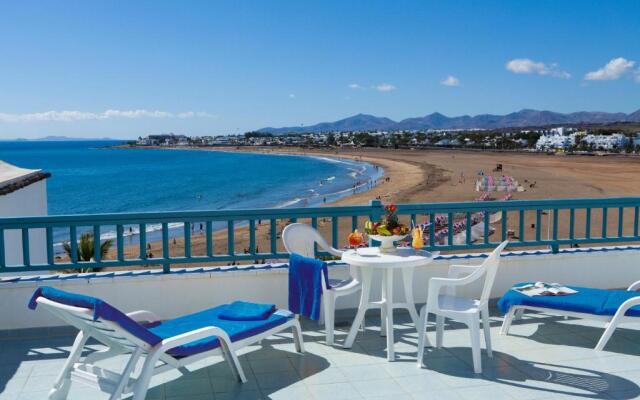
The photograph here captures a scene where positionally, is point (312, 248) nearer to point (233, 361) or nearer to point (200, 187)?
point (233, 361)

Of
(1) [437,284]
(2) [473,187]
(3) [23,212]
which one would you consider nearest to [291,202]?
(2) [473,187]

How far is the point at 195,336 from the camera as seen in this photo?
3.78m

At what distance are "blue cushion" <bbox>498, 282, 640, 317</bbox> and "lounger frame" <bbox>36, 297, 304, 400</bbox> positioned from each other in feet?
7.55

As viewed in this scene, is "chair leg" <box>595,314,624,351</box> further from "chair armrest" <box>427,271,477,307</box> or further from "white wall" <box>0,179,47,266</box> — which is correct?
"white wall" <box>0,179,47,266</box>

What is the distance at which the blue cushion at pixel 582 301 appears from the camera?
4797 mm

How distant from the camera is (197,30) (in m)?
55.0

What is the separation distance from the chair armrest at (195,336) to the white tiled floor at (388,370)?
0.38 metres

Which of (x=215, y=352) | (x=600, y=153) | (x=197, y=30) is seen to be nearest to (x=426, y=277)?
(x=215, y=352)

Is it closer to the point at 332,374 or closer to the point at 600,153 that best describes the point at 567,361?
the point at 332,374

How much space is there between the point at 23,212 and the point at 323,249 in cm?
682

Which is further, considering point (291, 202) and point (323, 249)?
point (291, 202)

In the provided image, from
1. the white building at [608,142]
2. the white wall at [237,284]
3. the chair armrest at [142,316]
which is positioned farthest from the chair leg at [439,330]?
the white building at [608,142]

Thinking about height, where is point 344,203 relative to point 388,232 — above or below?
below

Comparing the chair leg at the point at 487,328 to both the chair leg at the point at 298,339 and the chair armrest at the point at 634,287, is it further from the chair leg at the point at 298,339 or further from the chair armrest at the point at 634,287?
the chair armrest at the point at 634,287
